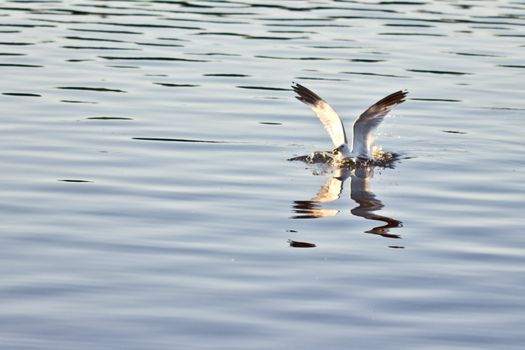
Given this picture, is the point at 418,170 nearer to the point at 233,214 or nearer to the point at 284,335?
the point at 233,214

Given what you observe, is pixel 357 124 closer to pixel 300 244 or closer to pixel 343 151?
pixel 343 151

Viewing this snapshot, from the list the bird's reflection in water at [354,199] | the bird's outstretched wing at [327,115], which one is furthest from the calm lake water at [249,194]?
the bird's outstretched wing at [327,115]

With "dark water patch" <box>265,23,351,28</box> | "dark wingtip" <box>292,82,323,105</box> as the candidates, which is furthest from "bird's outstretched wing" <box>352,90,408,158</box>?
"dark water patch" <box>265,23,351,28</box>

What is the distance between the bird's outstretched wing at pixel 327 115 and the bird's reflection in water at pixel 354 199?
712 mm

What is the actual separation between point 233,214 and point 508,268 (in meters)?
2.98

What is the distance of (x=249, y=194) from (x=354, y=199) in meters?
1.14

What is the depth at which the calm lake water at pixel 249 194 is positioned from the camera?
381 inches

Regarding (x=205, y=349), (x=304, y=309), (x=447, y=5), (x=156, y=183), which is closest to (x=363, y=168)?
(x=156, y=183)

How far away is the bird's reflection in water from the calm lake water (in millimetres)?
45

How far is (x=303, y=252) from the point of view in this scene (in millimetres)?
11609

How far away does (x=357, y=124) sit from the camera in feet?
55.2

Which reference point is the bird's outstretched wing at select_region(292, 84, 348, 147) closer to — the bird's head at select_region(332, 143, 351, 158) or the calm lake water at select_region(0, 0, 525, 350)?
the bird's head at select_region(332, 143, 351, 158)

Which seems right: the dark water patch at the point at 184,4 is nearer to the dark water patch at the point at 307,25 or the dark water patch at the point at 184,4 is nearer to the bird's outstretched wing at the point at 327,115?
the dark water patch at the point at 307,25

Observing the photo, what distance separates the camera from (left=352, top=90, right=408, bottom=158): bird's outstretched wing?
16.6 meters
